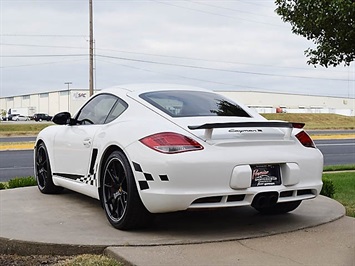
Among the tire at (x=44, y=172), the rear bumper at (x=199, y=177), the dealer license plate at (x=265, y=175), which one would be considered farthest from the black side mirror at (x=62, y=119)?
the dealer license plate at (x=265, y=175)

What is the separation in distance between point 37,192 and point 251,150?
378 cm

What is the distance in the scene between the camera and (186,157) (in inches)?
168

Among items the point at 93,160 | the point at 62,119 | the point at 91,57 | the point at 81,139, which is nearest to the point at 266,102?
the point at 91,57

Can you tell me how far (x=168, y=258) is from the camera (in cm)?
387

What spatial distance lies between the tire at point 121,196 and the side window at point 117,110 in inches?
21.6

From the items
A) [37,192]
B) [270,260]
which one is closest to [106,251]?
[270,260]

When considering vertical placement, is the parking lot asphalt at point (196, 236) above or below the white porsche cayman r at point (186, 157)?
below

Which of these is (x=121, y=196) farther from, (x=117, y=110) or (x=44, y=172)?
(x=44, y=172)

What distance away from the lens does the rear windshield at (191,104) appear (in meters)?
5.06

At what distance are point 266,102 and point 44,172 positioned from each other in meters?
90.8

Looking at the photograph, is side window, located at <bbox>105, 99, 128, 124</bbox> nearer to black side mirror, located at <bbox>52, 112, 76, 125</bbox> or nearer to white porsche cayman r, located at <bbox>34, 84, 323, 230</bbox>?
white porsche cayman r, located at <bbox>34, 84, 323, 230</bbox>

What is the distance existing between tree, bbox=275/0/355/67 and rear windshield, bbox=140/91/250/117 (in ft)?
10.4

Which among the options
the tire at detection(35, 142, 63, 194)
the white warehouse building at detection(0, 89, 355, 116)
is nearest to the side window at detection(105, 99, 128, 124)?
the tire at detection(35, 142, 63, 194)

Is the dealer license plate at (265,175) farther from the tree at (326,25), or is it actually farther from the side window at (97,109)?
the tree at (326,25)
